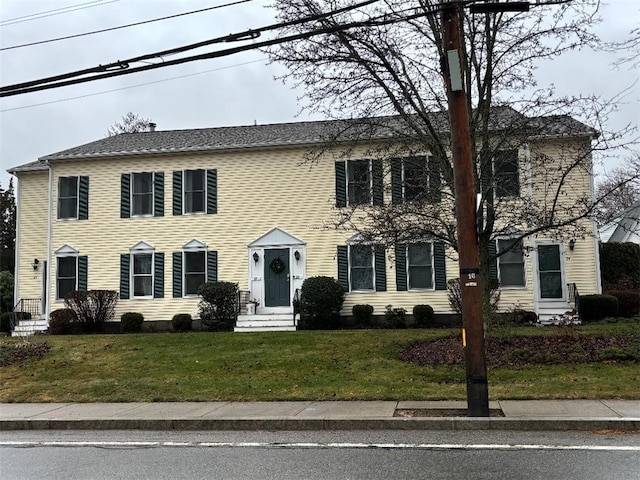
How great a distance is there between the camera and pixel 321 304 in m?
19.4

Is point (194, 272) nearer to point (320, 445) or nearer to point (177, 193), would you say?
point (177, 193)

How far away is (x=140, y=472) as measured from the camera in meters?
6.44

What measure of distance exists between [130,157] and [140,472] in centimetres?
1767

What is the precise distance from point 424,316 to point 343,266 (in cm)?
325

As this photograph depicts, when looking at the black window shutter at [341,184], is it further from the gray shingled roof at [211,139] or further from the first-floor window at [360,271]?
the first-floor window at [360,271]

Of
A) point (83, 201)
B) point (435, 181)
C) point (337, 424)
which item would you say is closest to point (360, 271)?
point (435, 181)

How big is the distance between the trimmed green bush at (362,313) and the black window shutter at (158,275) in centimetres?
715

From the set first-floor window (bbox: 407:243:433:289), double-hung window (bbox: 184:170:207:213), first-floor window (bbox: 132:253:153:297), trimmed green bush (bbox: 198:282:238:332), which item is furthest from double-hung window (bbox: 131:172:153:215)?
first-floor window (bbox: 407:243:433:289)

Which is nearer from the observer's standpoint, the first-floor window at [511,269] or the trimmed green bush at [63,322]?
the first-floor window at [511,269]

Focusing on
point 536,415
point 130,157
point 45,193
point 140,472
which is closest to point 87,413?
point 140,472

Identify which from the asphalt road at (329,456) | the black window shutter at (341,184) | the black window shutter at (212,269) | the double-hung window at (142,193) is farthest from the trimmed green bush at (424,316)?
the asphalt road at (329,456)

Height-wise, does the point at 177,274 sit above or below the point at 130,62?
below

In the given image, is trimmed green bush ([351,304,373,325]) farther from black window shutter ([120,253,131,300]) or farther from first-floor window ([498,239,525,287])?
black window shutter ([120,253,131,300])

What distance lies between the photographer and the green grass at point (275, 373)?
10.7 meters
